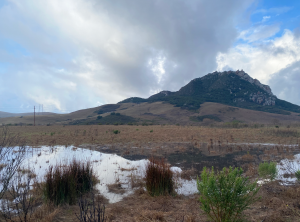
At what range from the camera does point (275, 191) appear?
5.54m

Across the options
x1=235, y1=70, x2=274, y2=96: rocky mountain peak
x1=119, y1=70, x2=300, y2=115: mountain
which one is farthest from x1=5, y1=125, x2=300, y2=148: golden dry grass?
x1=235, y1=70, x2=274, y2=96: rocky mountain peak

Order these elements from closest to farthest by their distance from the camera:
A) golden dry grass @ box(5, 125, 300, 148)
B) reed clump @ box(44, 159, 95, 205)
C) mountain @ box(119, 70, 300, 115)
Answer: reed clump @ box(44, 159, 95, 205), golden dry grass @ box(5, 125, 300, 148), mountain @ box(119, 70, 300, 115)

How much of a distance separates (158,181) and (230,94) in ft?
423

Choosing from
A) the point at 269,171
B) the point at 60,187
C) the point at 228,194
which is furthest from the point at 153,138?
the point at 228,194

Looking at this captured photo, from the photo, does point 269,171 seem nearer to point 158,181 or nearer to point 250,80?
point 158,181

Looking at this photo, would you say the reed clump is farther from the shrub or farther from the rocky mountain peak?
the rocky mountain peak

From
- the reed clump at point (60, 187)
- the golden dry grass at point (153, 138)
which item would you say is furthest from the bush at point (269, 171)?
the golden dry grass at point (153, 138)

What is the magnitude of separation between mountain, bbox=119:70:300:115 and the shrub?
291 feet

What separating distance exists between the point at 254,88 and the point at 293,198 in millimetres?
140890

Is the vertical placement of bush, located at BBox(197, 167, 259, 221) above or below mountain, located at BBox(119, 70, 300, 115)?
below

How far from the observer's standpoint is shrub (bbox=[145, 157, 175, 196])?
18.7ft

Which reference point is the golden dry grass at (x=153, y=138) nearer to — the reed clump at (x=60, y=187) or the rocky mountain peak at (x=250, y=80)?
the reed clump at (x=60, y=187)

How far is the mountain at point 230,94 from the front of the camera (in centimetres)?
10519

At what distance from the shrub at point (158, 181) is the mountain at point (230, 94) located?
291ft
